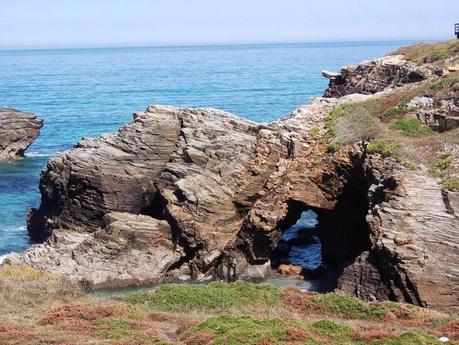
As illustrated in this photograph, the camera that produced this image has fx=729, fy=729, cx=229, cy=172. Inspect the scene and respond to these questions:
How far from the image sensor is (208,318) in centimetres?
2581

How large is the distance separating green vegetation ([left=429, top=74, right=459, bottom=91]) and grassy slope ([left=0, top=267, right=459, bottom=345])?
75.2 ft

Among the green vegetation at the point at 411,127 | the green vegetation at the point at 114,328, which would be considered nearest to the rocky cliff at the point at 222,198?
the green vegetation at the point at 411,127

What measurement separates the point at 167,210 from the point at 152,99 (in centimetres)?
9362

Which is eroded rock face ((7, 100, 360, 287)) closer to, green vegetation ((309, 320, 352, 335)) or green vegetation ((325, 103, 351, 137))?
green vegetation ((325, 103, 351, 137))

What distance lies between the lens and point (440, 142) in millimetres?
41500

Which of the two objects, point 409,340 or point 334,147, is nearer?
point 409,340

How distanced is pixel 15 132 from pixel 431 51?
158 ft

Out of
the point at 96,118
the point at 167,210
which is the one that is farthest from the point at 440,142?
the point at 96,118

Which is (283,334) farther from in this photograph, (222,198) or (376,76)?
(376,76)

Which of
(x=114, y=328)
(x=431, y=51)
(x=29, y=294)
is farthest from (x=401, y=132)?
(x=114, y=328)

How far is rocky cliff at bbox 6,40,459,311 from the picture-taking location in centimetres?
3753

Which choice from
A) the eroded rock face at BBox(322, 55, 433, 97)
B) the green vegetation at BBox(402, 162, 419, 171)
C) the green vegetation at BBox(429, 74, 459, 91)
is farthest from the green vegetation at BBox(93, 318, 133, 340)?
the eroded rock face at BBox(322, 55, 433, 97)

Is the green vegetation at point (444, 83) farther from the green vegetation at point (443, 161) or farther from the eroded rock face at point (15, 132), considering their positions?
the eroded rock face at point (15, 132)

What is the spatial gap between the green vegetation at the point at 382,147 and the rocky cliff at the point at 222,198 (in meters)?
0.09
